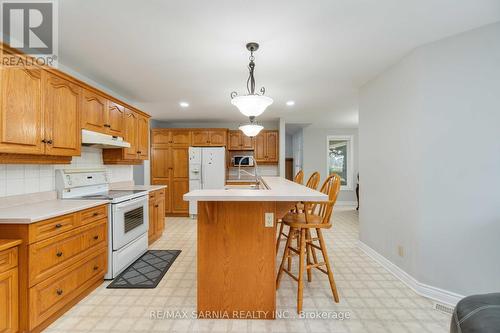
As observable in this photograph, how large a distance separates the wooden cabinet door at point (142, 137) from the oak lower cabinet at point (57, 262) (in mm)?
1640

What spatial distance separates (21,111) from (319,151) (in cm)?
677

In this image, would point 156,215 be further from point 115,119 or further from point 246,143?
point 246,143

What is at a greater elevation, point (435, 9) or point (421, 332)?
point (435, 9)

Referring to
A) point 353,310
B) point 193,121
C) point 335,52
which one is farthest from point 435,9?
point 193,121

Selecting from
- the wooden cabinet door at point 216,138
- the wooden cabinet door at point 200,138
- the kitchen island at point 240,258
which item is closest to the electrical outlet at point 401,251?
the kitchen island at point 240,258

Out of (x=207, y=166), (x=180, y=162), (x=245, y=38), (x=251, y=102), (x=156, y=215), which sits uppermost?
(x=245, y=38)

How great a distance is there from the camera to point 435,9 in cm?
179

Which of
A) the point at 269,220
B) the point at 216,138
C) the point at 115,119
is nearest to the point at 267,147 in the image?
the point at 216,138

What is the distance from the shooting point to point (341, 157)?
757 cm

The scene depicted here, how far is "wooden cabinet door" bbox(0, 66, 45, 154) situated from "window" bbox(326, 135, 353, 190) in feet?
22.3

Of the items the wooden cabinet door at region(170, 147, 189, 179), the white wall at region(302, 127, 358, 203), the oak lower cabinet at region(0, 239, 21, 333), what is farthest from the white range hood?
the white wall at region(302, 127, 358, 203)

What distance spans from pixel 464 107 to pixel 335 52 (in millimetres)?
1272

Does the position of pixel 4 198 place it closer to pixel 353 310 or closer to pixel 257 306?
pixel 257 306

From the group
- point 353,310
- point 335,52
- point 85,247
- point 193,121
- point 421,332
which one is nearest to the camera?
point 421,332
